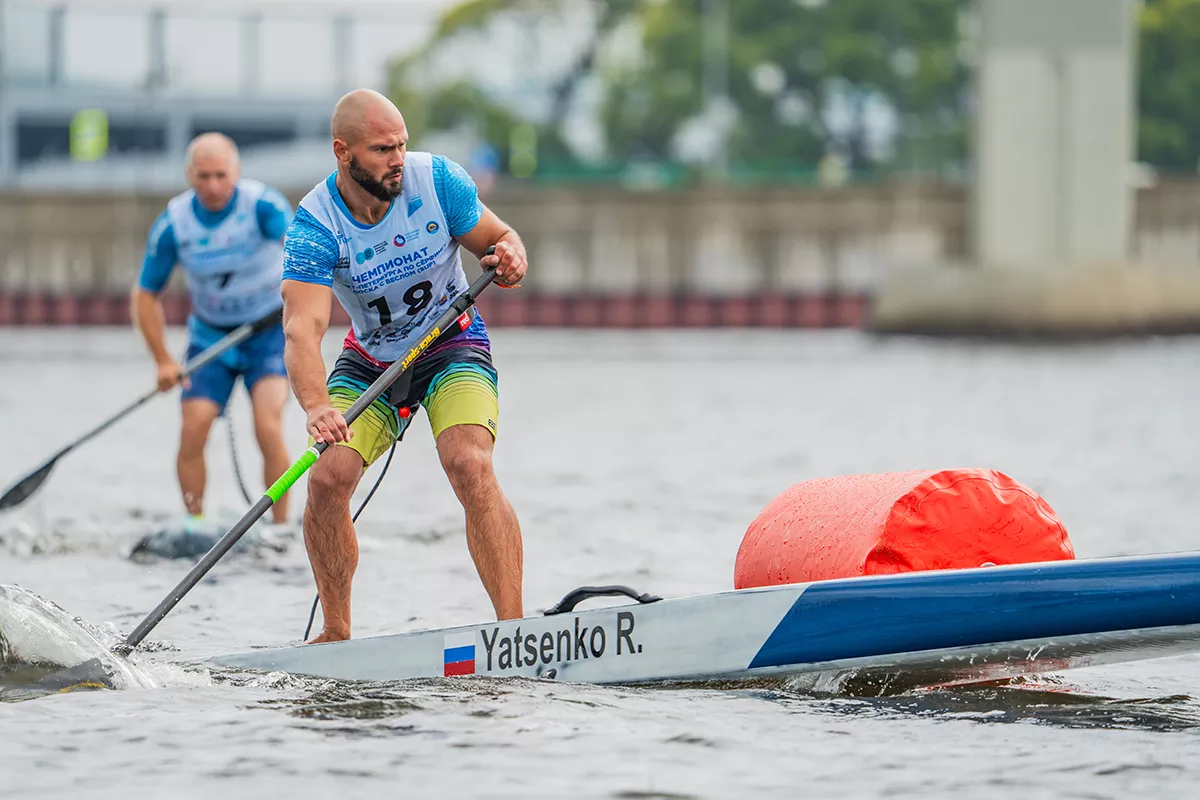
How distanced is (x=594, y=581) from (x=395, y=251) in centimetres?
327

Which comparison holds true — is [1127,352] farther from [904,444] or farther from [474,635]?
[474,635]

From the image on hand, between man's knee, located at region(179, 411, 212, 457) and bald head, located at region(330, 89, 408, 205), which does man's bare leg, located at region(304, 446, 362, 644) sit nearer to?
bald head, located at region(330, 89, 408, 205)

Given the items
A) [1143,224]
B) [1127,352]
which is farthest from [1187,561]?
[1143,224]

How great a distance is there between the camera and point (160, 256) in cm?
987

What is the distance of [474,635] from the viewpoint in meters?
6.53

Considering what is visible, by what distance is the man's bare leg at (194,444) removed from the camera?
9938 millimetres

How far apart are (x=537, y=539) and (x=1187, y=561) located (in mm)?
5539

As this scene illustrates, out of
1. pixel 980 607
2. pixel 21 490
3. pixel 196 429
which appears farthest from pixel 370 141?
pixel 21 490

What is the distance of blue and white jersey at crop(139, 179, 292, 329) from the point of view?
388 inches

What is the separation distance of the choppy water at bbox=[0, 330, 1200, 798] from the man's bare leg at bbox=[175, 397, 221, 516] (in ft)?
1.61

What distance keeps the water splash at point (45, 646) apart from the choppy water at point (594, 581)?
0.10m

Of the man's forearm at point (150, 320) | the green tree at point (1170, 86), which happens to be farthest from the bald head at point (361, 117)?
the green tree at point (1170, 86)

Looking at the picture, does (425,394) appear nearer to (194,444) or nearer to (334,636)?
(334,636)

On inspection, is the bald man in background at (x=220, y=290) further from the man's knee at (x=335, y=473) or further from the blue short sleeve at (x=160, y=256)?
the man's knee at (x=335, y=473)
